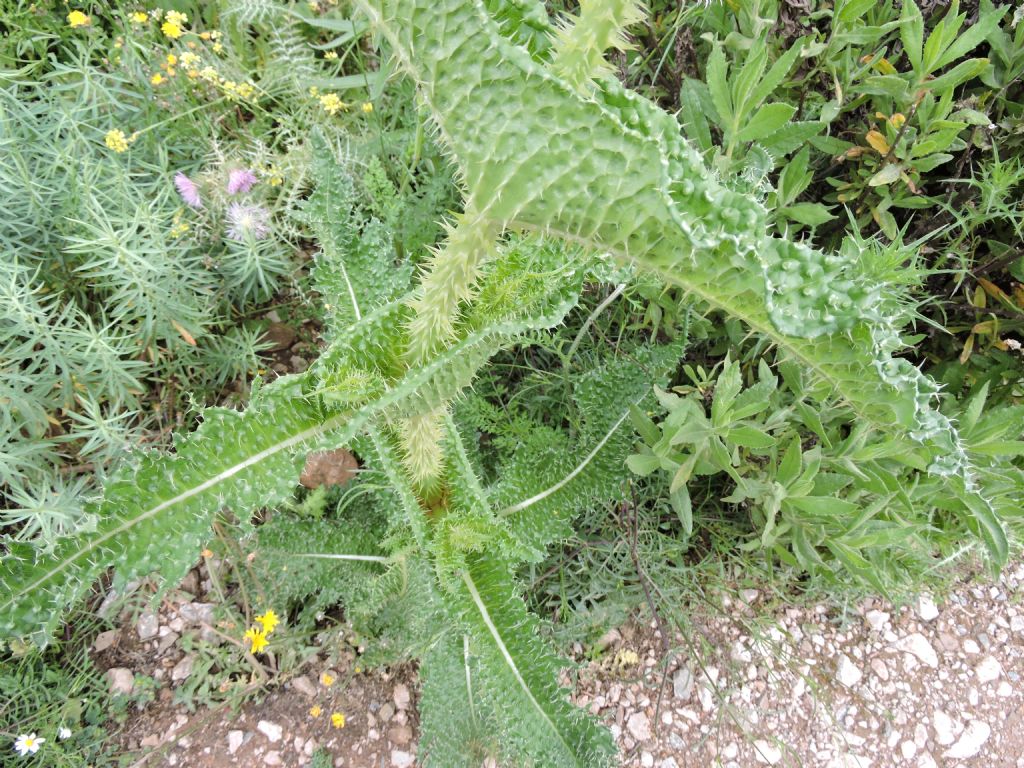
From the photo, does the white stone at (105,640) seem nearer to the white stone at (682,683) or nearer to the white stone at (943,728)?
the white stone at (682,683)

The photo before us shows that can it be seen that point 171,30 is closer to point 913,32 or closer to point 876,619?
point 913,32

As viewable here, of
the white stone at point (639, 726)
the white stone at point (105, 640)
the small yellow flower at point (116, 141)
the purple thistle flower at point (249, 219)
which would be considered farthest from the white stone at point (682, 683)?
the small yellow flower at point (116, 141)

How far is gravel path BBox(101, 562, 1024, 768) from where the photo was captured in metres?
2.34

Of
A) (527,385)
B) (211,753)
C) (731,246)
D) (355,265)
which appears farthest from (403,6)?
(211,753)

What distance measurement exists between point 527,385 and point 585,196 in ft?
5.73

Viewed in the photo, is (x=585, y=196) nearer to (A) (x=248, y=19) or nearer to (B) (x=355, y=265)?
(B) (x=355, y=265)

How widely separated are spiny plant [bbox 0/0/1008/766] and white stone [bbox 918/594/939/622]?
2.41 feet

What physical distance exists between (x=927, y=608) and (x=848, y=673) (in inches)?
16.4

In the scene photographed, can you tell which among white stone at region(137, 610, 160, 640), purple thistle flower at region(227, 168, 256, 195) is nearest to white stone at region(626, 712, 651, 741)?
white stone at region(137, 610, 160, 640)

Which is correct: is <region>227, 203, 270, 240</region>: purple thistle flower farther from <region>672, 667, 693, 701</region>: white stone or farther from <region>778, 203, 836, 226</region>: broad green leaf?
<region>672, 667, 693, 701</region>: white stone

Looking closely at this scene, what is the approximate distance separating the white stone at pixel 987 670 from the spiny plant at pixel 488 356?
0.87m

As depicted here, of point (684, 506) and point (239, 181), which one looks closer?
point (684, 506)

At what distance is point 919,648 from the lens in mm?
2570

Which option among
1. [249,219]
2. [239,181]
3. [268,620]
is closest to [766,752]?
[268,620]
